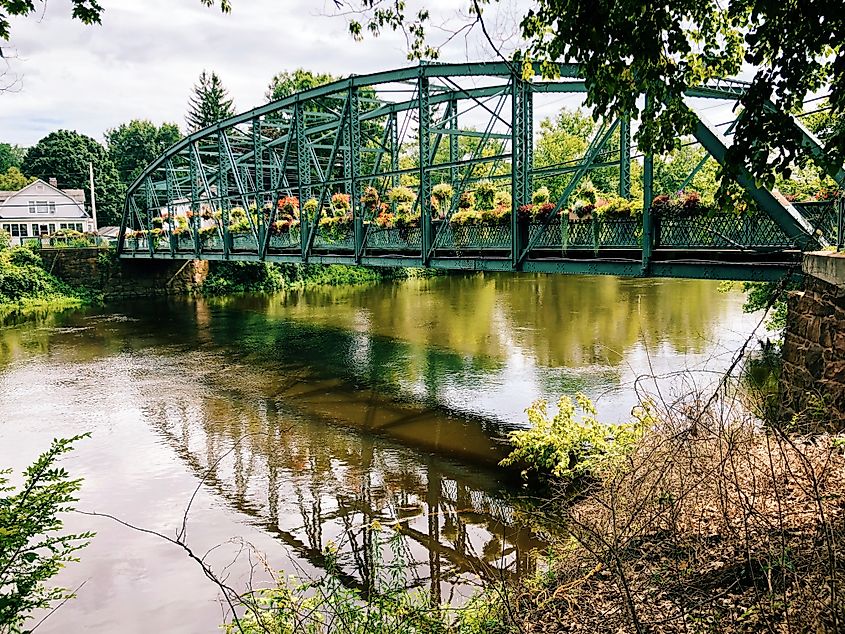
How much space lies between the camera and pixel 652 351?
15859mm

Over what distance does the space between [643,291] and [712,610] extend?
26.6 metres

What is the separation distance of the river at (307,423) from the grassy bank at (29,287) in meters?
5.86

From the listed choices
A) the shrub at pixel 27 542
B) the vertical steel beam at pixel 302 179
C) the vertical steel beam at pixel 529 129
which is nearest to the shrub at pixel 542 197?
the vertical steel beam at pixel 529 129

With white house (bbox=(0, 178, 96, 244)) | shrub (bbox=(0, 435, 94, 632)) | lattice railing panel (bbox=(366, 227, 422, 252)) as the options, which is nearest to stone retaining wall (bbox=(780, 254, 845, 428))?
shrub (bbox=(0, 435, 94, 632))

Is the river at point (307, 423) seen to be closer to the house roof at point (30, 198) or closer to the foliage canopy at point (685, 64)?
the foliage canopy at point (685, 64)

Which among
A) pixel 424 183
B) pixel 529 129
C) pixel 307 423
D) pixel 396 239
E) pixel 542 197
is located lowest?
pixel 307 423

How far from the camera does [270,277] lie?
38344mm

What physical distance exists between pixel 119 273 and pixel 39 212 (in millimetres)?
26754

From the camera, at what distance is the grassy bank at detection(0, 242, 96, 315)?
30922mm

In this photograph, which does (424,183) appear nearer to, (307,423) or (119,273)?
(307,423)

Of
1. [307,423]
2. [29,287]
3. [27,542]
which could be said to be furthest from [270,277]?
[27,542]

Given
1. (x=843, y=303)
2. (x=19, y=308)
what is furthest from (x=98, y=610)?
(x=19, y=308)

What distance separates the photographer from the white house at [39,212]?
54.5m

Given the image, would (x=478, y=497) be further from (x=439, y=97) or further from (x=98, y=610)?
(x=439, y=97)
